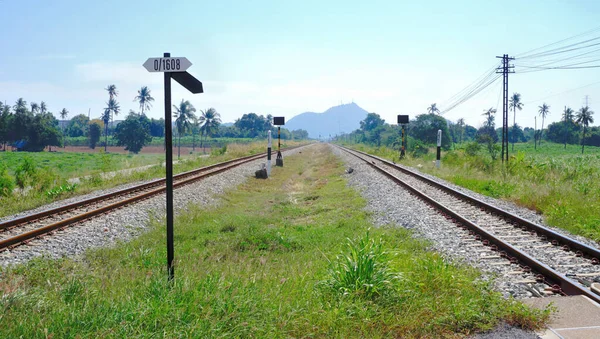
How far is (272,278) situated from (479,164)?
20824 mm

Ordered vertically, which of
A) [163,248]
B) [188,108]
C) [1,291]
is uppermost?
[188,108]

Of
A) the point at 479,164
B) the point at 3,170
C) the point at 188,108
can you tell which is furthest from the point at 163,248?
the point at 188,108

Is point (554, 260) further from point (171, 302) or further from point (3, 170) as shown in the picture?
point (3, 170)

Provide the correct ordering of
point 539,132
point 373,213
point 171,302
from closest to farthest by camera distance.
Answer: point 171,302 → point 373,213 → point 539,132

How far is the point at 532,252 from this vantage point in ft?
21.2

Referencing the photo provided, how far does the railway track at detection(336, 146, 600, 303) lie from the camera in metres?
5.07

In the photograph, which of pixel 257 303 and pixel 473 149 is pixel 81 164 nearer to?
pixel 473 149

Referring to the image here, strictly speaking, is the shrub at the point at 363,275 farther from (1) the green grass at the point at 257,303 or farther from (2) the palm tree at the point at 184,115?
(2) the palm tree at the point at 184,115

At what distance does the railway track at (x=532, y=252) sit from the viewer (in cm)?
507

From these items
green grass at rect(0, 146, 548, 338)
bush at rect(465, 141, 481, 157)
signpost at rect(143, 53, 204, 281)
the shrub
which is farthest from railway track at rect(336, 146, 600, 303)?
bush at rect(465, 141, 481, 157)

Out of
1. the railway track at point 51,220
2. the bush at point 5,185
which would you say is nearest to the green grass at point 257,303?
the railway track at point 51,220

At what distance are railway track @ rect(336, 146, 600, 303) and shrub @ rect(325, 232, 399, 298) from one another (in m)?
1.80

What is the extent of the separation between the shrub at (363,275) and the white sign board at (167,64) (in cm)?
264

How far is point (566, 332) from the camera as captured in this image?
12.0 feet
